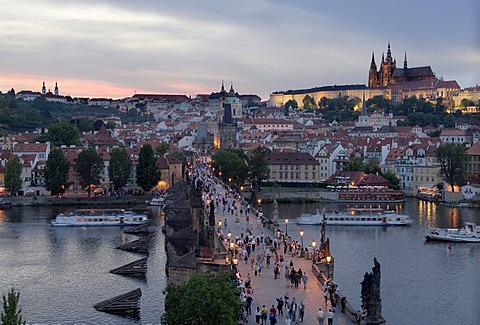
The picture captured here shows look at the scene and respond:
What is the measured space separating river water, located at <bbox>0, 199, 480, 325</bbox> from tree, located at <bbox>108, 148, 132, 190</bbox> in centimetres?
890

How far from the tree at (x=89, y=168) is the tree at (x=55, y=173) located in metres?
0.75

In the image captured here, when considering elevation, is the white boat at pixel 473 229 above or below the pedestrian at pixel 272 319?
below

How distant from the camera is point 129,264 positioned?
825 inches

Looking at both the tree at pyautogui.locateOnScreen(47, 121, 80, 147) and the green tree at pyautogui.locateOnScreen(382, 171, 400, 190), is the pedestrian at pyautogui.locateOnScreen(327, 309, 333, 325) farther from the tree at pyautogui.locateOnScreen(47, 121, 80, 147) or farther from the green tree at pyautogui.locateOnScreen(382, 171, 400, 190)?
the tree at pyautogui.locateOnScreen(47, 121, 80, 147)

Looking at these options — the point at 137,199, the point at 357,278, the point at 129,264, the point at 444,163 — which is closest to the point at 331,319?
the point at 357,278

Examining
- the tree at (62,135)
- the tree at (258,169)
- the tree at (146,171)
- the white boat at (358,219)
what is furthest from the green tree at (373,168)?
the tree at (62,135)

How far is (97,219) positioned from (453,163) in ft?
62.5

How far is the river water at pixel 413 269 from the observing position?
16812 mm

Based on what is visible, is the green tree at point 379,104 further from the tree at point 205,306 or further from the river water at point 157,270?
the tree at point 205,306

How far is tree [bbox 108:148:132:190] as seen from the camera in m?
40.2

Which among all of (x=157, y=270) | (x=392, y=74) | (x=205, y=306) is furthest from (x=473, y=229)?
(x=392, y=74)

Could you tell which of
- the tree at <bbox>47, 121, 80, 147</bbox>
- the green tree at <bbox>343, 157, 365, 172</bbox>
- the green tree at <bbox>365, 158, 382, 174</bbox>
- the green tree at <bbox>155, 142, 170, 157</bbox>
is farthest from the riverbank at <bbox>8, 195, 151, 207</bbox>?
the tree at <bbox>47, 121, 80, 147</bbox>

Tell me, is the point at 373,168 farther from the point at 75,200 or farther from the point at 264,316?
the point at 264,316

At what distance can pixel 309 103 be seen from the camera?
106 m
